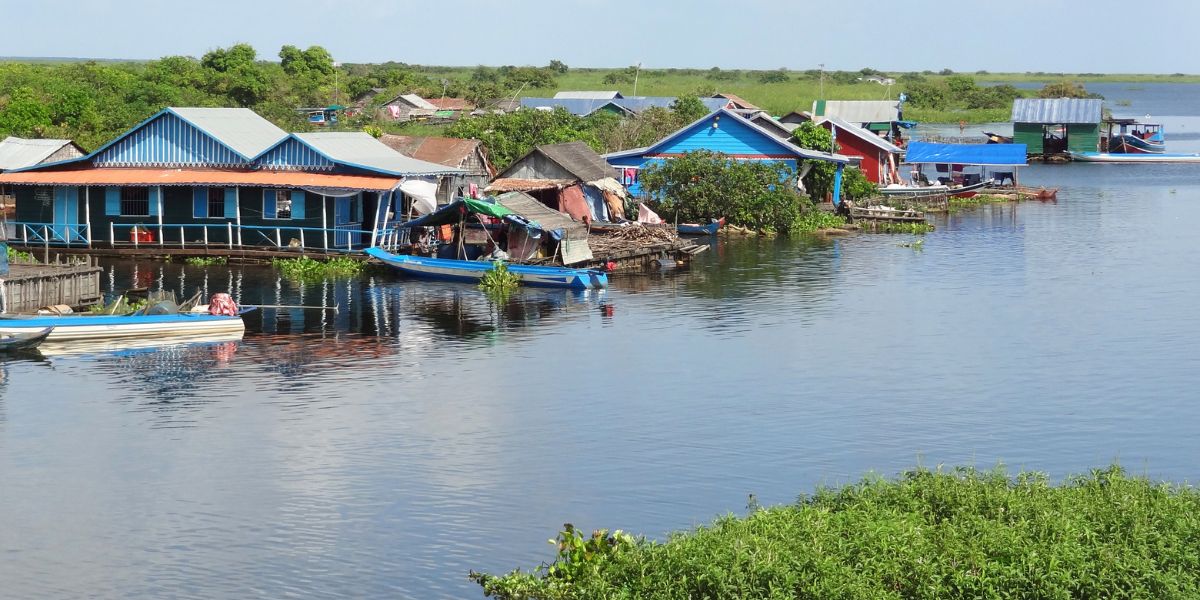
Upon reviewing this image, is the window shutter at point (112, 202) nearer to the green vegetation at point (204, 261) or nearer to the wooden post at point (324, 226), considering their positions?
the green vegetation at point (204, 261)

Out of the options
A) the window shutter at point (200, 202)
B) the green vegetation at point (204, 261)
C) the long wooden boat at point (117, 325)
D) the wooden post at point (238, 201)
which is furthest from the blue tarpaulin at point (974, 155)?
the long wooden boat at point (117, 325)

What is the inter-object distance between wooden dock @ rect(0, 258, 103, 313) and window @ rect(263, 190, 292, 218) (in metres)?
11.0

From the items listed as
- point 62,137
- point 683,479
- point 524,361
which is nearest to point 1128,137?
point 62,137

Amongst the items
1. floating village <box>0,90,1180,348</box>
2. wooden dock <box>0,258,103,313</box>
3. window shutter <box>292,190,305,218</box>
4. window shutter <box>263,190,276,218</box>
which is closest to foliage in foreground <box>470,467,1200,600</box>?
wooden dock <box>0,258,103,313</box>

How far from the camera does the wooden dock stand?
3058 cm

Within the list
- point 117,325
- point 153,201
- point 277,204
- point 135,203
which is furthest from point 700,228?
point 117,325

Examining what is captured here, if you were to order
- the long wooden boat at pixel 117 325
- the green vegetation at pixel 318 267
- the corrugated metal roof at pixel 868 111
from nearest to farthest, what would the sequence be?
the long wooden boat at pixel 117 325 → the green vegetation at pixel 318 267 → the corrugated metal roof at pixel 868 111

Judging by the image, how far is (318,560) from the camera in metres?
18.1

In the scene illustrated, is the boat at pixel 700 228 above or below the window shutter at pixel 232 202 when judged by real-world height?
below

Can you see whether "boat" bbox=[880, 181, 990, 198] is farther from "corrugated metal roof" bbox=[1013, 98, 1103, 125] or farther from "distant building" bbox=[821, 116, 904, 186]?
"corrugated metal roof" bbox=[1013, 98, 1103, 125]

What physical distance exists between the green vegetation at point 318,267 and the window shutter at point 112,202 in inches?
239

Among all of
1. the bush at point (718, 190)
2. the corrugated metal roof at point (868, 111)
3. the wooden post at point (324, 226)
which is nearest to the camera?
the wooden post at point (324, 226)

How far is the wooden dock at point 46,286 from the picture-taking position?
3058 cm

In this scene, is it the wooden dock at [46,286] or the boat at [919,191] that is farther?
the boat at [919,191]
